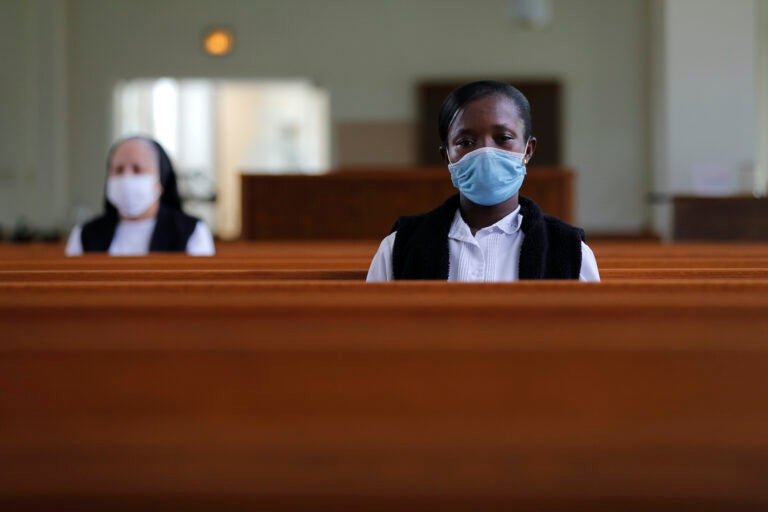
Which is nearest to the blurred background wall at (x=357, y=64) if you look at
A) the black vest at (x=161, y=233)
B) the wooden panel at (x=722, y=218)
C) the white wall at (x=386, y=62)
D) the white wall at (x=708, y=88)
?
the white wall at (x=386, y=62)

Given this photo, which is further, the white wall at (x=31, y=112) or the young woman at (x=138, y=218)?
the white wall at (x=31, y=112)

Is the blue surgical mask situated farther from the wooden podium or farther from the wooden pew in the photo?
the wooden podium

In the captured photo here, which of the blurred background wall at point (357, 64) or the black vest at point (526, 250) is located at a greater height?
the blurred background wall at point (357, 64)

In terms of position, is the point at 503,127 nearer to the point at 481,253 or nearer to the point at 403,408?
the point at 481,253

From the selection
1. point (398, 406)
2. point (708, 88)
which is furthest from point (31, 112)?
point (398, 406)

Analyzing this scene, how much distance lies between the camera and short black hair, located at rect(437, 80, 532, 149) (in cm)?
217

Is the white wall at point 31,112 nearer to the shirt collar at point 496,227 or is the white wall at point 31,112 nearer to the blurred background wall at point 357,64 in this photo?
the blurred background wall at point 357,64

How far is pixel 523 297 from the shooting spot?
3.97 feet

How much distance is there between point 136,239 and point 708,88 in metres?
7.77

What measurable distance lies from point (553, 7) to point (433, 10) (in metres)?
1.32

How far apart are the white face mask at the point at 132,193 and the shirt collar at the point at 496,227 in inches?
89.8

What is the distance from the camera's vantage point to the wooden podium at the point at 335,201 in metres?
6.40

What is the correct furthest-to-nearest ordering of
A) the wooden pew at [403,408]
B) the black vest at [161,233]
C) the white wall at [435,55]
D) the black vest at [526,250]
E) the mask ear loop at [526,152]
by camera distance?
the white wall at [435,55] → the black vest at [161,233] → the mask ear loop at [526,152] → the black vest at [526,250] → the wooden pew at [403,408]

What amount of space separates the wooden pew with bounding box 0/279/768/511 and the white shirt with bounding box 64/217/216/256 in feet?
9.48
